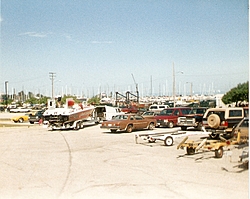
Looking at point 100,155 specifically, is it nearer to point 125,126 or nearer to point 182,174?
point 182,174

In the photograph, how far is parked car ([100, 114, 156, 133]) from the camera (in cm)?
2275

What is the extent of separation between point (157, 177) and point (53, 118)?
18025mm

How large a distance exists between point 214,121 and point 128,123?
8339mm

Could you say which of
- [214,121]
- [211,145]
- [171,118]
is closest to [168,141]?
[214,121]

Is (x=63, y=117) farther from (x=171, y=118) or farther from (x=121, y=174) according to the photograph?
(x=121, y=174)

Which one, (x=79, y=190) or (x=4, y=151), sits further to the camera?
(x=4, y=151)

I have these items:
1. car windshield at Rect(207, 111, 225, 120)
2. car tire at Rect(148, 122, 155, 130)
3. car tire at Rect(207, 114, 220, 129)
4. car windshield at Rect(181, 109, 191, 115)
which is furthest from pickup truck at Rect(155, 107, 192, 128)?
car tire at Rect(207, 114, 220, 129)

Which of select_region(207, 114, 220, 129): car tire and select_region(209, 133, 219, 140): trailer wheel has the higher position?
select_region(207, 114, 220, 129): car tire

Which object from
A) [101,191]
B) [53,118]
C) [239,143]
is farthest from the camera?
[53,118]

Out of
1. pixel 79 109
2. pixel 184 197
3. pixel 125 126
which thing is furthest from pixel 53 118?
pixel 184 197

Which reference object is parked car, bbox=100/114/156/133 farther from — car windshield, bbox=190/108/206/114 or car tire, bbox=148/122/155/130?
car windshield, bbox=190/108/206/114

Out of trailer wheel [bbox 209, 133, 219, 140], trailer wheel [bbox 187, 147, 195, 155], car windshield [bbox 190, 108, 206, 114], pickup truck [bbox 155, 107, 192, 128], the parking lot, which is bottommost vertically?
the parking lot

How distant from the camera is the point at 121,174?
394 inches

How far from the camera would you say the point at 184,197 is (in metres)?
7.62
